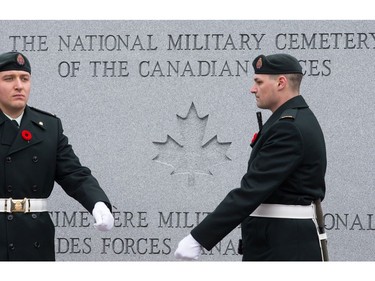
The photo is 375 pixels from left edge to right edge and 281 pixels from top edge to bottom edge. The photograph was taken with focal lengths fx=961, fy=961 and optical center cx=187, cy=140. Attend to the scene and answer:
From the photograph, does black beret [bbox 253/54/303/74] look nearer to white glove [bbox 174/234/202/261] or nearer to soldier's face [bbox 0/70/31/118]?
white glove [bbox 174/234/202/261]

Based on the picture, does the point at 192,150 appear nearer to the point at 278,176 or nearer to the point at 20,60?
the point at 20,60

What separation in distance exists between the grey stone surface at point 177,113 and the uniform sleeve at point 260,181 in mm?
3211

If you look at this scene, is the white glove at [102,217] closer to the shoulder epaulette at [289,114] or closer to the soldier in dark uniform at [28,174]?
the soldier in dark uniform at [28,174]

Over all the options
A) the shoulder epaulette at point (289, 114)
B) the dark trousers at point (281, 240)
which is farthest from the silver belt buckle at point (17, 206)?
the shoulder epaulette at point (289, 114)

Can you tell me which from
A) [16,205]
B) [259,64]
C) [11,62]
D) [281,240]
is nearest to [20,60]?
[11,62]

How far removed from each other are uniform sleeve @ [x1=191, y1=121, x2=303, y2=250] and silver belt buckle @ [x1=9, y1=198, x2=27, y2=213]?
104 cm

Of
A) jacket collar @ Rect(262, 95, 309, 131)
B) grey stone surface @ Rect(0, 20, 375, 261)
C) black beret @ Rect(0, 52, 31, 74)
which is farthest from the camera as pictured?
grey stone surface @ Rect(0, 20, 375, 261)

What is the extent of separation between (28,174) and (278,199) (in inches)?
56.1

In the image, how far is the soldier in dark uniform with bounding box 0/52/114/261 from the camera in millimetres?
5309

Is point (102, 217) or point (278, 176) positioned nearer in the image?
point (278, 176)

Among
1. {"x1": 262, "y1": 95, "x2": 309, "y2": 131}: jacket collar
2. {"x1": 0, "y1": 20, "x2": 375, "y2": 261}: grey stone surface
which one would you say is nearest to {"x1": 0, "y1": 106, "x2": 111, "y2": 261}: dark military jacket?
{"x1": 262, "y1": 95, "x2": 309, "y2": 131}: jacket collar

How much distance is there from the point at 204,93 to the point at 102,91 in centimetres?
88

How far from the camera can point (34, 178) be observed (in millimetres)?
5383

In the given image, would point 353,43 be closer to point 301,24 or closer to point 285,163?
point 301,24
